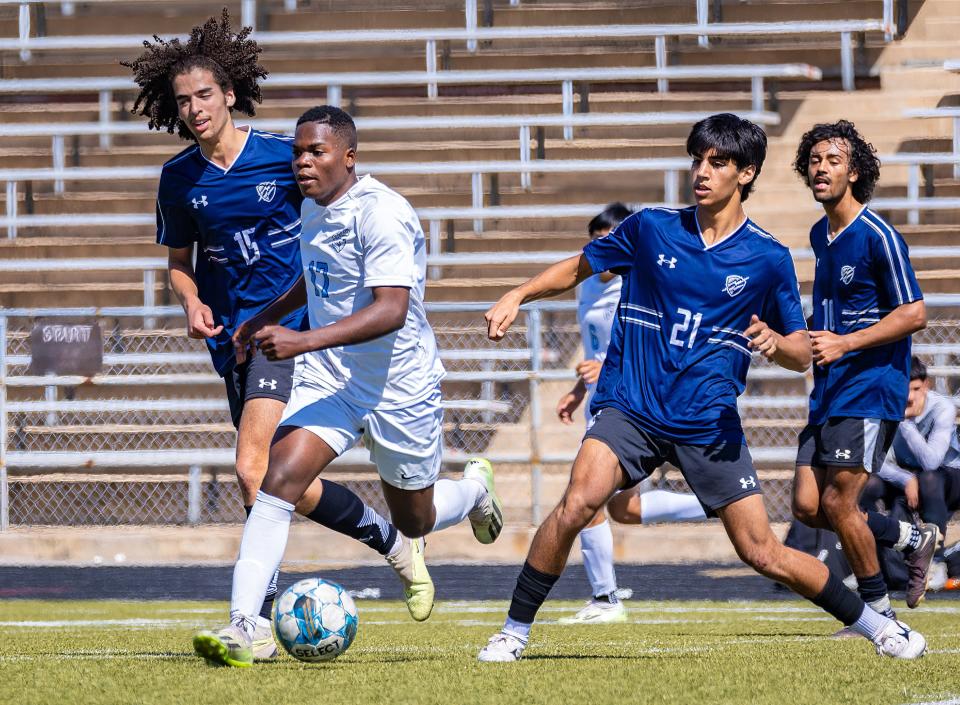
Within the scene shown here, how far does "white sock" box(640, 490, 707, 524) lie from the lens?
8750 mm

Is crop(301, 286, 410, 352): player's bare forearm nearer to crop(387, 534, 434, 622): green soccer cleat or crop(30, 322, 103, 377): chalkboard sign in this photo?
crop(387, 534, 434, 622): green soccer cleat

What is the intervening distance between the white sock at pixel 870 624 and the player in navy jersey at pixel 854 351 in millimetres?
1213

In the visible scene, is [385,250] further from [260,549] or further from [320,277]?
[260,549]

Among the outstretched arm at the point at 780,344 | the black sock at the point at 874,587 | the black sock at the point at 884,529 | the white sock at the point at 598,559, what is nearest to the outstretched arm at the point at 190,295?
the outstretched arm at the point at 780,344

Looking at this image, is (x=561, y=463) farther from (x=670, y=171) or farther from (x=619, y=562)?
(x=670, y=171)

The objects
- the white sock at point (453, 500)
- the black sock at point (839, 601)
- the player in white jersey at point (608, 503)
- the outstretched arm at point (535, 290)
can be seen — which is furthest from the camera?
the player in white jersey at point (608, 503)

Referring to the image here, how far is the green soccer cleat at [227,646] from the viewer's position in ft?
16.8

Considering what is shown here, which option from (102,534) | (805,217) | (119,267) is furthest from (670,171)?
(102,534)

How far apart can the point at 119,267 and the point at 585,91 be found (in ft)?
16.2

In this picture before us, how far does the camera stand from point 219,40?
270 inches

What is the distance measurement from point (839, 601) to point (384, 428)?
6.00 ft

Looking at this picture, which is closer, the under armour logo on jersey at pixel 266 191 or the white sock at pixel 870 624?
the white sock at pixel 870 624

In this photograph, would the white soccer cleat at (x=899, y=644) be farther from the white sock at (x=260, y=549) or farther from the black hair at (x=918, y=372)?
the black hair at (x=918, y=372)

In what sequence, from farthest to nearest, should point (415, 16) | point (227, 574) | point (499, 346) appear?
point (415, 16)
point (499, 346)
point (227, 574)
